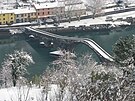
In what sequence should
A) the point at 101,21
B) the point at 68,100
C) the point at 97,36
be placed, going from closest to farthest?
the point at 68,100
the point at 97,36
the point at 101,21

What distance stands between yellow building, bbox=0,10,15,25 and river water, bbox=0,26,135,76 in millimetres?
1682

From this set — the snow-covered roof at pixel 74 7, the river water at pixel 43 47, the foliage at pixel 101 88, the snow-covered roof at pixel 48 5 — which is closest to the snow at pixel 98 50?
the river water at pixel 43 47

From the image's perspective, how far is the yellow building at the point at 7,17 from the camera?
83.5ft

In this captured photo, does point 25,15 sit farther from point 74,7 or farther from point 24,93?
point 24,93

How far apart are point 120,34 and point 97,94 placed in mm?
17578

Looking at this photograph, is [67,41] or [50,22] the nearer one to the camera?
[67,41]

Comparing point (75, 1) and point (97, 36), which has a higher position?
point (75, 1)

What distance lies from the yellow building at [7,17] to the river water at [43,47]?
66.2 inches

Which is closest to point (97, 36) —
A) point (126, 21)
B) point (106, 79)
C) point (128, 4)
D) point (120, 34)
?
point (120, 34)

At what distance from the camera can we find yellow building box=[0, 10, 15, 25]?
2545 cm

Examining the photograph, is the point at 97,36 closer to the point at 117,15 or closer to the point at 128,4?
the point at 117,15

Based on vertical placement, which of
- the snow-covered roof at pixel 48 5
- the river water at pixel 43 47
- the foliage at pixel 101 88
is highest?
the snow-covered roof at pixel 48 5

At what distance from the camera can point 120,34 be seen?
25094mm

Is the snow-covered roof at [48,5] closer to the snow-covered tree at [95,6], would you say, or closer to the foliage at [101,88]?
the snow-covered tree at [95,6]
